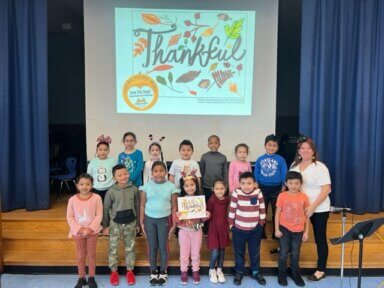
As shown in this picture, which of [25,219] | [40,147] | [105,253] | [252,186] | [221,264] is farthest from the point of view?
[40,147]

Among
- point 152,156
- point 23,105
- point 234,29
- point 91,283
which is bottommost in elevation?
point 91,283

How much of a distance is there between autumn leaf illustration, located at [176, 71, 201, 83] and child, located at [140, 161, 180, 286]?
1506 mm

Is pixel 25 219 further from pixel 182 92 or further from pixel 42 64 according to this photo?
pixel 182 92

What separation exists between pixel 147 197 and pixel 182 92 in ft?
5.35

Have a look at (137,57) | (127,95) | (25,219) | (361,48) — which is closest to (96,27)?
(137,57)

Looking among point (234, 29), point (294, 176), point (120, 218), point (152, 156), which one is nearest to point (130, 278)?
point (120, 218)

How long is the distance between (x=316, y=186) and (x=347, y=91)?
5.01ft

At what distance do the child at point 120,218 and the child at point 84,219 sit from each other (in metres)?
0.10

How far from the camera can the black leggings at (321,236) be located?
3.17 metres

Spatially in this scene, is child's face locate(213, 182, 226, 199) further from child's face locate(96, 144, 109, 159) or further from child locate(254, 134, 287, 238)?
child's face locate(96, 144, 109, 159)

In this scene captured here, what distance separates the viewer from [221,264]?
3266mm

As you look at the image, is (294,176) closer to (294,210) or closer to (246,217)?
(294,210)

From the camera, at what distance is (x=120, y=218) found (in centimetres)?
313

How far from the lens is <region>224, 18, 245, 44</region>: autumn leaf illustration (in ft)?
14.2
